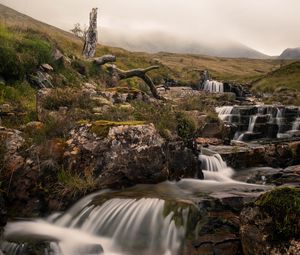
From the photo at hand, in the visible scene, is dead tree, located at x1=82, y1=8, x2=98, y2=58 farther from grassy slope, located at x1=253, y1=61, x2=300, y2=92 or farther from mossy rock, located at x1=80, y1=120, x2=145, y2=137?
grassy slope, located at x1=253, y1=61, x2=300, y2=92

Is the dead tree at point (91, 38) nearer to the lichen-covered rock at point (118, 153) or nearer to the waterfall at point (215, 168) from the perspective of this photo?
the waterfall at point (215, 168)

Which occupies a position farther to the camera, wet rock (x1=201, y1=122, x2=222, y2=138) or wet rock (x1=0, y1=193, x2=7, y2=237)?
wet rock (x1=201, y1=122, x2=222, y2=138)

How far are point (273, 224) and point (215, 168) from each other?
10062mm

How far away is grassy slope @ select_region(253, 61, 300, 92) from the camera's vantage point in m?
63.0

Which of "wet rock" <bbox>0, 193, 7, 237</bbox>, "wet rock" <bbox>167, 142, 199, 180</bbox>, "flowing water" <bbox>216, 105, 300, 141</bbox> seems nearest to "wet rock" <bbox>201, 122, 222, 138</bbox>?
"flowing water" <bbox>216, 105, 300, 141</bbox>

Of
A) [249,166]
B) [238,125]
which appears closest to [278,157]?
[249,166]

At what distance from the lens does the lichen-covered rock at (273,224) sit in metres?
9.45

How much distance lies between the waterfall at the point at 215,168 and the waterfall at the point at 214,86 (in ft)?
136

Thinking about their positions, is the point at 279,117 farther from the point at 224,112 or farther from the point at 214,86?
the point at 214,86

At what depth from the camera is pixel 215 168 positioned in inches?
781

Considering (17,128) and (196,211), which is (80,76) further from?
(196,211)

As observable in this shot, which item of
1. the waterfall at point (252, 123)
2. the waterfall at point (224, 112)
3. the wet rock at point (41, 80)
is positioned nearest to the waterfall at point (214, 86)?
the waterfall at point (224, 112)

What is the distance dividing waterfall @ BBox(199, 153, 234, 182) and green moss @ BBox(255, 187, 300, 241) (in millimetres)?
8509

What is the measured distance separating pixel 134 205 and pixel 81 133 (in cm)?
414
